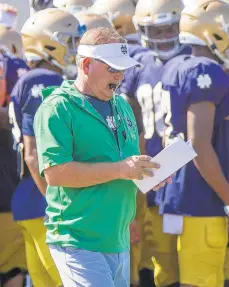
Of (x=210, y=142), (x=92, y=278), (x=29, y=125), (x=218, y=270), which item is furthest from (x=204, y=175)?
(x=92, y=278)

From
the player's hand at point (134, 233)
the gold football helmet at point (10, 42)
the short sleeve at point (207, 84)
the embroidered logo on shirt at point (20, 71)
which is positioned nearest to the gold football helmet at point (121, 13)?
the gold football helmet at point (10, 42)

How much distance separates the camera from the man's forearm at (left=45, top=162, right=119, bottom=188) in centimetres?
454

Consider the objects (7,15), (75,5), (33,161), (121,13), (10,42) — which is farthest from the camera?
(75,5)

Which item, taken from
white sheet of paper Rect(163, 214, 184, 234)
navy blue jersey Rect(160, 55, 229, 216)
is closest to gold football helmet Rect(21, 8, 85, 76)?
navy blue jersey Rect(160, 55, 229, 216)

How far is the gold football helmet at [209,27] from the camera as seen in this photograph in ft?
20.5

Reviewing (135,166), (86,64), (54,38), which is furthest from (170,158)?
(54,38)

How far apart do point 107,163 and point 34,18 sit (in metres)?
2.55

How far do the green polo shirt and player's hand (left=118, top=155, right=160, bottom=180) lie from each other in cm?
21

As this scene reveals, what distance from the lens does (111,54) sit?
4.75 metres

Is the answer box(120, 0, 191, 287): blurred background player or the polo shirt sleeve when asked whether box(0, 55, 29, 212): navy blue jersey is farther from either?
the polo shirt sleeve

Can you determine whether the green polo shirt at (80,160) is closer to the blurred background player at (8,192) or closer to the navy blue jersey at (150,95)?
the navy blue jersey at (150,95)

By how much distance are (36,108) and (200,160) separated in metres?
1.05

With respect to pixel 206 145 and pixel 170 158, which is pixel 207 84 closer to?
pixel 206 145

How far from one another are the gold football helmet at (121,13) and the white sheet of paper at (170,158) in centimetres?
361
